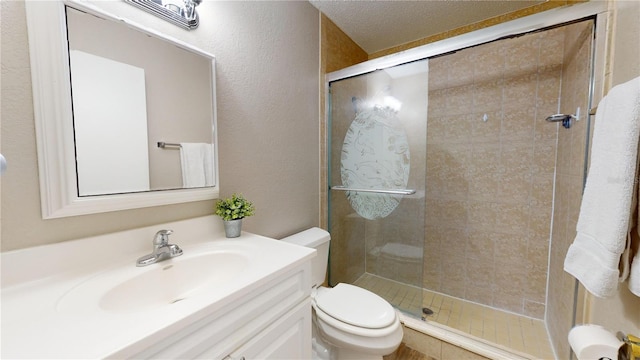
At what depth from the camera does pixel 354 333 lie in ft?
3.49

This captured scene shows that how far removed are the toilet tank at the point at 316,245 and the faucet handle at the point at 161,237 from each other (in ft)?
2.19

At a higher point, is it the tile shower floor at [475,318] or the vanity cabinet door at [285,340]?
the vanity cabinet door at [285,340]

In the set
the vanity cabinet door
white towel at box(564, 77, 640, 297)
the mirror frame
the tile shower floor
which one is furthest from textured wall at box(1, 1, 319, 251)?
white towel at box(564, 77, 640, 297)

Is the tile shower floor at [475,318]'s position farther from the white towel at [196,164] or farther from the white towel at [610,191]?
the white towel at [196,164]

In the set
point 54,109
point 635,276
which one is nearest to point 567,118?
point 635,276

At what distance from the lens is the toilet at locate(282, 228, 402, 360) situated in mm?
1056

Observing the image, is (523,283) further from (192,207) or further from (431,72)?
(192,207)

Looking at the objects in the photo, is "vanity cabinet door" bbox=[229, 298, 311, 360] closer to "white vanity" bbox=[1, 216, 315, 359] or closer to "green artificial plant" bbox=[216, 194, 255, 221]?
"white vanity" bbox=[1, 216, 315, 359]

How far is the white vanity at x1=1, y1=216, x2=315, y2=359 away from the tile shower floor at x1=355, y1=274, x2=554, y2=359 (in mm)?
1033

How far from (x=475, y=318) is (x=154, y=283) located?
207cm

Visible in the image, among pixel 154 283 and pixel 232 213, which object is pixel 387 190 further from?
pixel 154 283

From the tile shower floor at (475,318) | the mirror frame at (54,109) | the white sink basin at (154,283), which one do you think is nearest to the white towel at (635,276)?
the white sink basin at (154,283)

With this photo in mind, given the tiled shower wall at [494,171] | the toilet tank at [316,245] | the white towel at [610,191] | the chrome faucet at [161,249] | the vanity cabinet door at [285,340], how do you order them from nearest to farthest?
1. the white towel at [610,191]
2. the vanity cabinet door at [285,340]
3. the chrome faucet at [161,249]
4. the toilet tank at [316,245]
5. the tiled shower wall at [494,171]

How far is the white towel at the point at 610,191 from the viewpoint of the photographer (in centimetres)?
58
